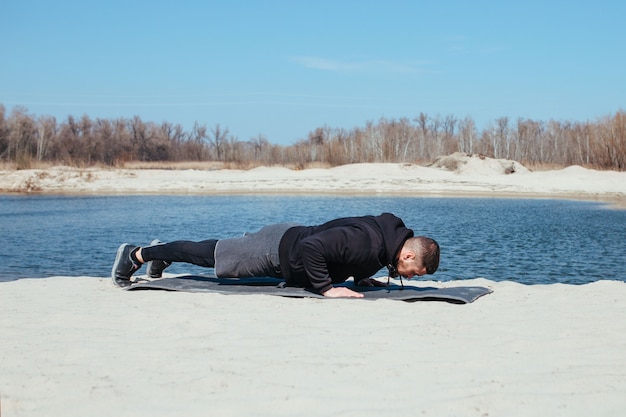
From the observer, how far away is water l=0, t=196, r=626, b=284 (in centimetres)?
1005

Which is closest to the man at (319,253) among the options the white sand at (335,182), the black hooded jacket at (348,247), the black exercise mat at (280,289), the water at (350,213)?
the black hooded jacket at (348,247)

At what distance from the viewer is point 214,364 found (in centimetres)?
383

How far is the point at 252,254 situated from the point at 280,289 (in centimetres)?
40

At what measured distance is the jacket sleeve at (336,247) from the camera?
550cm

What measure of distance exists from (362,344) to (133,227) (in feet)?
42.5

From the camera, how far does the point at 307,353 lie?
4062mm

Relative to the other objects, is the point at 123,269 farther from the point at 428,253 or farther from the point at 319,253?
the point at 428,253

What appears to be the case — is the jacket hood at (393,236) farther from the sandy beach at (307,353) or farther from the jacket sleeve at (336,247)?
the sandy beach at (307,353)

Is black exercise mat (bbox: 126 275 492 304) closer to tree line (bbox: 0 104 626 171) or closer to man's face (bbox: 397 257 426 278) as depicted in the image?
man's face (bbox: 397 257 426 278)

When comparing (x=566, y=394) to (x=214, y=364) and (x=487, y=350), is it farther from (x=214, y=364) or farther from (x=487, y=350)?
(x=214, y=364)

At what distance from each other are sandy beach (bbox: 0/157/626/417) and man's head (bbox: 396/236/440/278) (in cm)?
32

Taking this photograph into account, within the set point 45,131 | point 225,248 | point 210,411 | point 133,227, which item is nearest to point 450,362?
point 210,411

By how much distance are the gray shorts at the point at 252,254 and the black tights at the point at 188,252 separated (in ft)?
0.24

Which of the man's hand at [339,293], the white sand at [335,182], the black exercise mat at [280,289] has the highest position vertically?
the white sand at [335,182]
